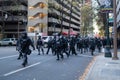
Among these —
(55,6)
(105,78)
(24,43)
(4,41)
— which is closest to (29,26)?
(55,6)

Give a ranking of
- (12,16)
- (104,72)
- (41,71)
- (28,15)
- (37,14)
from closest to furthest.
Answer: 1. (104,72)
2. (41,71)
3. (12,16)
4. (37,14)
5. (28,15)

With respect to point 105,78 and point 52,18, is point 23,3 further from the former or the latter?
point 105,78

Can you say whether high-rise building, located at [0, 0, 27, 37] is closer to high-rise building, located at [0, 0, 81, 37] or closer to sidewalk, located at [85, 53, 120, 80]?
high-rise building, located at [0, 0, 81, 37]

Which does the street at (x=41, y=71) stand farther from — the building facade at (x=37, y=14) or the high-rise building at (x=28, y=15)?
the building facade at (x=37, y=14)

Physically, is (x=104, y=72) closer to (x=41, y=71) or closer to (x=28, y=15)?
(x=41, y=71)

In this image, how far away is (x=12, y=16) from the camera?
7400cm

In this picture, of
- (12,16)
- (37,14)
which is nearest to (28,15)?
(37,14)

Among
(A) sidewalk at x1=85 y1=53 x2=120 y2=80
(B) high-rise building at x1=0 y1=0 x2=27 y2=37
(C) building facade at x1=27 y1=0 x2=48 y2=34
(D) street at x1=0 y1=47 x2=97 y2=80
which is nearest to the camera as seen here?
(A) sidewalk at x1=85 y1=53 x2=120 y2=80

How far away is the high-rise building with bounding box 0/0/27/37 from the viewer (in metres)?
71.2

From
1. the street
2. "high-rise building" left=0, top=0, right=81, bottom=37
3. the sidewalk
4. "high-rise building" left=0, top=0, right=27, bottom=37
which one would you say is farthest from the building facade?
the sidewalk

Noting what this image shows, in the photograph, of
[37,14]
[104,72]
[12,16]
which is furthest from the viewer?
[37,14]

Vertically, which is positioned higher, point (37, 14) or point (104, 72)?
point (37, 14)

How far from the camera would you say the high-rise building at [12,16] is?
7119 cm

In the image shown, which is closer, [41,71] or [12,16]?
[41,71]
